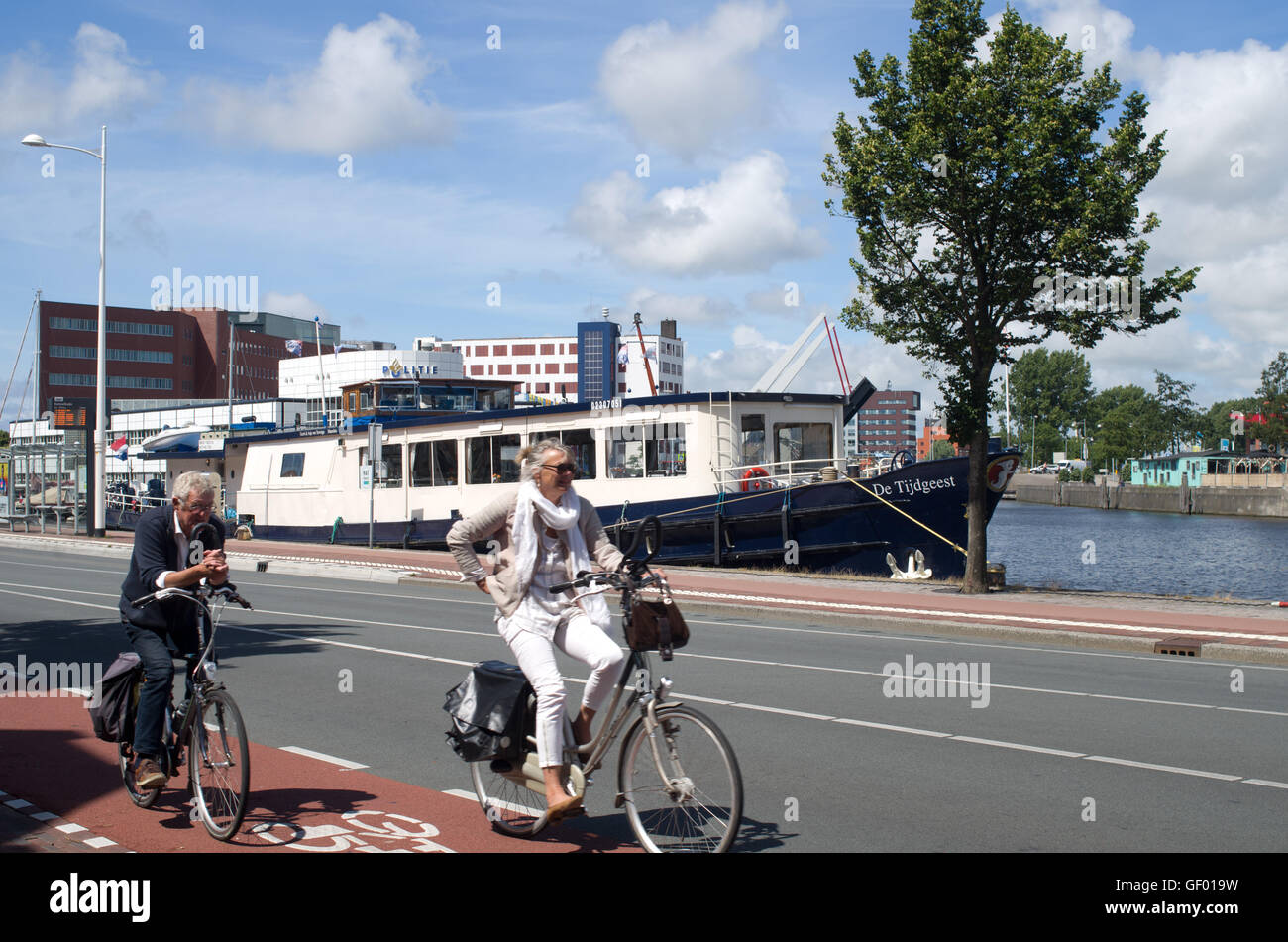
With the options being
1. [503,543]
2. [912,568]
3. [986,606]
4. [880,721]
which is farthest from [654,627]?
[912,568]

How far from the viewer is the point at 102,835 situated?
5.66 m

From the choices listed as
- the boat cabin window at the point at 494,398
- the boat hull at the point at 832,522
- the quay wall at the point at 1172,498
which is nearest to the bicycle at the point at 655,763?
the boat hull at the point at 832,522

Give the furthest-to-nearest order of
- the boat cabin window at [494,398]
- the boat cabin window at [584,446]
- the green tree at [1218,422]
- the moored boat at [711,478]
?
1. the green tree at [1218,422]
2. the boat cabin window at [494,398]
3. the boat cabin window at [584,446]
4. the moored boat at [711,478]

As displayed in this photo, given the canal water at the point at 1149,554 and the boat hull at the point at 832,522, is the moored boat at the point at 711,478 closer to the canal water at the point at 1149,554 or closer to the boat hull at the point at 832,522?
the boat hull at the point at 832,522

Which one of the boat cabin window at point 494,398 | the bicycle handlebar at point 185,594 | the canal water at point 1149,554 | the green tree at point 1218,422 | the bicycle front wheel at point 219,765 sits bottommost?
the canal water at point 1149,554

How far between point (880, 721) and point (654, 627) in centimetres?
436

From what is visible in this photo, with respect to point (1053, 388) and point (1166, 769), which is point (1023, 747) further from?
point (1053, 388)

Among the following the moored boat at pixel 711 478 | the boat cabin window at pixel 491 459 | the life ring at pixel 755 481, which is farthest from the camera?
the boat cabin window at pixel 491 459

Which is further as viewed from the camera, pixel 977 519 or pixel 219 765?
pixel 977 519

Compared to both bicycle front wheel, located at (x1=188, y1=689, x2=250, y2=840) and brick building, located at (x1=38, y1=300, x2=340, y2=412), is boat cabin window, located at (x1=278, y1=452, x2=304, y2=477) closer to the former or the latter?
bicycle front wheel, located at (x1=188, y1=689, x2=250, y2=840)

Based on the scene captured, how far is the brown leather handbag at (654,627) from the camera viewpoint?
16.4 feet

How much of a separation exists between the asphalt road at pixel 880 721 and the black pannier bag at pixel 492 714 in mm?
980

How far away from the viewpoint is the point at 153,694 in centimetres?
585

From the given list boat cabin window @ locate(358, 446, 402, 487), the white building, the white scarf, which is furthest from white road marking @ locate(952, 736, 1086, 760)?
the white building
